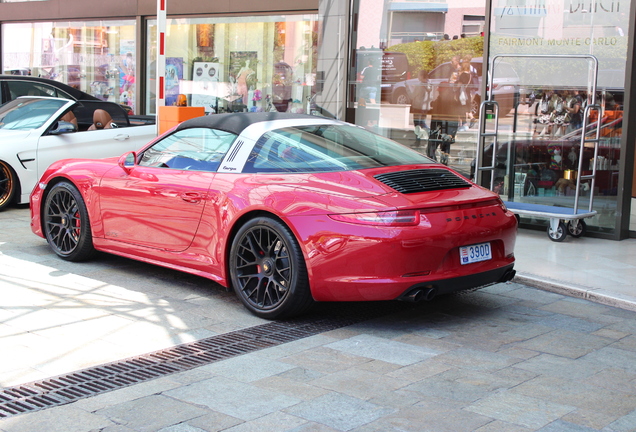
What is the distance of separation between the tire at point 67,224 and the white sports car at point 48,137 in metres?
2.97

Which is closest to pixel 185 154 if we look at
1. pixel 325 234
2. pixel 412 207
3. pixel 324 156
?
pixel 324 156

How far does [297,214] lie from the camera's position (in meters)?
5.12

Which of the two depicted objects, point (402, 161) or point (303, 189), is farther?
point (402, 161)

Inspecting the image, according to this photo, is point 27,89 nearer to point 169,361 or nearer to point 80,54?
point 80,54

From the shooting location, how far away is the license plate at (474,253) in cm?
511

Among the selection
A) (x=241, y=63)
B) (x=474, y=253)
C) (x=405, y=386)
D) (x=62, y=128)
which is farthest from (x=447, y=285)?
(x=241, y=63)

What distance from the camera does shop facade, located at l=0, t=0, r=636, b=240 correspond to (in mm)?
8969

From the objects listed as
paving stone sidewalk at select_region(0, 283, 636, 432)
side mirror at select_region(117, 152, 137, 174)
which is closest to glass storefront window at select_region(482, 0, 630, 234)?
paving stone sidewalk at select_region(0, 283, 636, 432)

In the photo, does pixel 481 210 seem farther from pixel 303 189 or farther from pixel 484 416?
pixel 484 416

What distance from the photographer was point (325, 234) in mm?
4988

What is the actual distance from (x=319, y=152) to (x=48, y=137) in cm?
585

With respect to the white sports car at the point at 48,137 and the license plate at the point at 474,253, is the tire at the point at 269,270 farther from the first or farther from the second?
the white sports car at the point at 48,137

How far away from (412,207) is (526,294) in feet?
6.48

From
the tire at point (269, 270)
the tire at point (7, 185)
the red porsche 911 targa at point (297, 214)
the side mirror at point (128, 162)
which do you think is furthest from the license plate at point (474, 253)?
the tire at point (7, 185)
